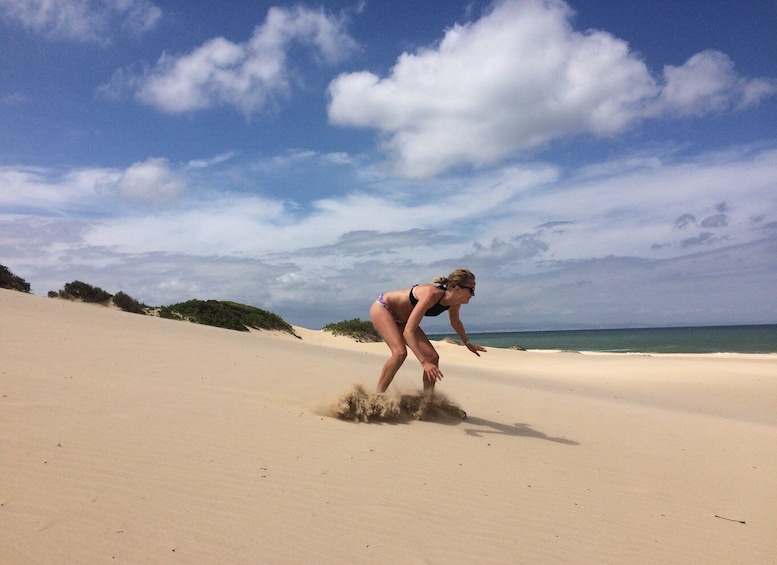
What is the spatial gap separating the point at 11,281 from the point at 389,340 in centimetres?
1557

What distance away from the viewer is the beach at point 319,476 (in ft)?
8.71

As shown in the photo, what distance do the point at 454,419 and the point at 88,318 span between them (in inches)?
304

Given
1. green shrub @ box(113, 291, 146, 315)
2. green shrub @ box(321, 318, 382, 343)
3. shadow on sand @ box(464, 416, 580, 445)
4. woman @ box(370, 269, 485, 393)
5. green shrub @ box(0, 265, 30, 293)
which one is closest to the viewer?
woman @ box(370, 269, 485, 393)

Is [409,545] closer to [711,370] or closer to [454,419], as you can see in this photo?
[454,419]

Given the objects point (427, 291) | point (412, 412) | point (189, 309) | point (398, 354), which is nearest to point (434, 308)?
point (427, 291)

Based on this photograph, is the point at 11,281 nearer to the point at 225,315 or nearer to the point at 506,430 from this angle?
the point at 225,315

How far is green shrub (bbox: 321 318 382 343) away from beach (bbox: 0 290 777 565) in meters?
16.8

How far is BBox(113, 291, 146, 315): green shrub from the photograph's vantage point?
57.5 ft

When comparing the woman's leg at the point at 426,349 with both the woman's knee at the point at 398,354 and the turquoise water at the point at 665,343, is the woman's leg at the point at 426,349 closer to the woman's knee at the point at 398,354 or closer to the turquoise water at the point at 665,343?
the woman's knee at the point at 398,354

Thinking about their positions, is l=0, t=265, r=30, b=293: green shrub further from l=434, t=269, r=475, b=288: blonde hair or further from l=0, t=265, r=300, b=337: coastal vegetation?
l=434, t=269, r=475, b=288: blonde hair

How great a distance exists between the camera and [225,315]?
20062mm

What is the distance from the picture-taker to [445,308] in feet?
18.6

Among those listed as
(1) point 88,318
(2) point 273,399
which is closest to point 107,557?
(2) point 273,399

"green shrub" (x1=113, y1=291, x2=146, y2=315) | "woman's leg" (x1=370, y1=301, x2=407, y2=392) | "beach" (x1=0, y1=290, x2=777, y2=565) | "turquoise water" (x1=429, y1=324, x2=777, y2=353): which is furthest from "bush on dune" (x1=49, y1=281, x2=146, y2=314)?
"turquoise water" (x1=429, y1=324, x2=777, y2=353)
